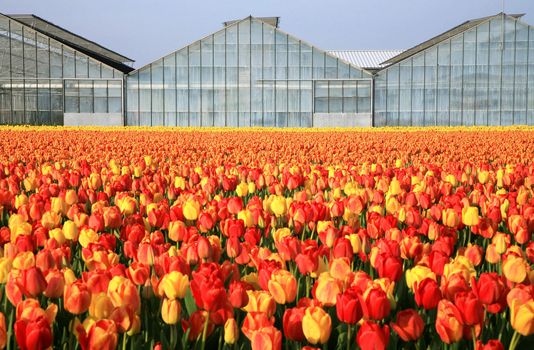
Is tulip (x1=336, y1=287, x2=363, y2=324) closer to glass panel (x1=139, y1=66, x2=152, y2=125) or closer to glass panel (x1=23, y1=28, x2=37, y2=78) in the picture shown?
glass panel (x1=139, y1=66, x2=152, y2=125)

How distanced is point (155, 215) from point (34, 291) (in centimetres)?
134

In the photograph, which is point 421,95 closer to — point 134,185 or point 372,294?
point 134,185

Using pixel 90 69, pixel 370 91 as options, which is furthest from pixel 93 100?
pixel 370 91

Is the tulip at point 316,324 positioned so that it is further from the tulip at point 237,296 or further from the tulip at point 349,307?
the tulip at point 237,296

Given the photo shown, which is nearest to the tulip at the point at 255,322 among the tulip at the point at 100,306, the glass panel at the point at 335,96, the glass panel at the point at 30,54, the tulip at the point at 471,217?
the tulip at the point at 100,306

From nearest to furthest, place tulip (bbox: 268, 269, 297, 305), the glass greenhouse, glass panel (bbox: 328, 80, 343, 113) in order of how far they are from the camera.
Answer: tulip (bbox: 268, 269, 297, 305)
the glass greenhouse
glass panel (bbox: 328, 80, 343, 113)

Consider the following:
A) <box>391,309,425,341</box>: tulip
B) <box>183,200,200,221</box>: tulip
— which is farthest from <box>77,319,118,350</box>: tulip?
<box>183,200,200,221</box>: tulip

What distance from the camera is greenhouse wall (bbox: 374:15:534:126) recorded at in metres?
32.3

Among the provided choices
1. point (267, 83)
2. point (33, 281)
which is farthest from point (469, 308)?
point (267, 83)

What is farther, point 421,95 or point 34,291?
point 421,95

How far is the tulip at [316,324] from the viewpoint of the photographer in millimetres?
1518

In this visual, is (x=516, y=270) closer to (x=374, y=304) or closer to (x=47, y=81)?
(x=374, y=304)

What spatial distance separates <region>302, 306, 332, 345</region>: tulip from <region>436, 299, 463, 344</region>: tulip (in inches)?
11.5

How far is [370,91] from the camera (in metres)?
32.7
